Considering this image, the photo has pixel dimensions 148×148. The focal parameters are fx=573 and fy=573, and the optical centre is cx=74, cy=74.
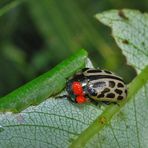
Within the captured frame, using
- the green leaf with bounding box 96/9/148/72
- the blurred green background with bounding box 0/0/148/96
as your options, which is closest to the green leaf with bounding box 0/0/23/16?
the green leaf with bounding box 96/9/148/72

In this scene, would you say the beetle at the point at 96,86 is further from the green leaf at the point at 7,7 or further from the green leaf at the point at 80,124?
the green leaf at the point at 7,7

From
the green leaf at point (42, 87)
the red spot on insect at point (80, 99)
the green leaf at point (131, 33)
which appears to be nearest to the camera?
the green leaf at point (42, 87)

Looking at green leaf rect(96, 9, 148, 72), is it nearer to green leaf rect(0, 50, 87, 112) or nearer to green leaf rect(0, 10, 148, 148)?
green leaf rect(0, 10, 148, 148)

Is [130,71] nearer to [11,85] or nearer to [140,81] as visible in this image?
[11,85]

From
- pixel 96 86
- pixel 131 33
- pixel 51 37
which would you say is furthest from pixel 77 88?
pixel 51 37

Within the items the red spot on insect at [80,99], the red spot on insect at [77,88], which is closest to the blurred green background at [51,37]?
the red spot on insect at [77,88]

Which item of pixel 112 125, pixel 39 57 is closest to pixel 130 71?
pixel 39 57
